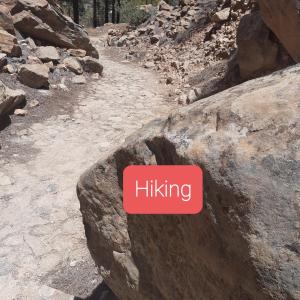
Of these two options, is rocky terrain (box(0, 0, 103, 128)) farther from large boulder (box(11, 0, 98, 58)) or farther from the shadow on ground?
the shadow on ground

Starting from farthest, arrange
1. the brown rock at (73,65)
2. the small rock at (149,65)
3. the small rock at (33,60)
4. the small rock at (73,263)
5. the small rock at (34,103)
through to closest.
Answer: the small rock at (149,65) → the brown rock at (73,65) → the small rock at (33,60) → the small rock at (34,103) → the small rock at (73,263)

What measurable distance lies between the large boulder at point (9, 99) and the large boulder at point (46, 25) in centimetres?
331

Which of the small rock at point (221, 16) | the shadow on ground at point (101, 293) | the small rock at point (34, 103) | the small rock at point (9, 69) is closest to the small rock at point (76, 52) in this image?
the small rock at point (9, 69)

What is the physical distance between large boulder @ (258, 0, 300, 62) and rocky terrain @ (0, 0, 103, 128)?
14.6 feet

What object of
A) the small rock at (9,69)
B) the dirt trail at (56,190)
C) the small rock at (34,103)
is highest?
the small rock at (9,69)

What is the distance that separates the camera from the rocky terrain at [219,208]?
1510 mm

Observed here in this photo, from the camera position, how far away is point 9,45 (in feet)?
27.7

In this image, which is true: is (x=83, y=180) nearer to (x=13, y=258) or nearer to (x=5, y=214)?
(x=13, y=258)

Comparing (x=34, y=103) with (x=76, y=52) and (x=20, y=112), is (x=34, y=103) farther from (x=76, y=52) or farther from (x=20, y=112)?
(x=76, y=52)

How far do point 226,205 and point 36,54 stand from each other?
327 inches

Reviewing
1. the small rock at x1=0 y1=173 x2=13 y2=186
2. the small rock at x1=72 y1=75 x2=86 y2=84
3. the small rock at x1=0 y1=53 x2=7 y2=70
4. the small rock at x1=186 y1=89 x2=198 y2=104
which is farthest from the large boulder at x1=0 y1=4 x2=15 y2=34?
the small rock at x1=0 y1=173 x2=13 y2=186

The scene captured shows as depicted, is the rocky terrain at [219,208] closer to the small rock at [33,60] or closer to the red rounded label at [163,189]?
the red rounded label at [163,189]

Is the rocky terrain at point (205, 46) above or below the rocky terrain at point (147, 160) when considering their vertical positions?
above

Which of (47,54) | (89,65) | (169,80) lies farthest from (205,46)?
(47,54)
